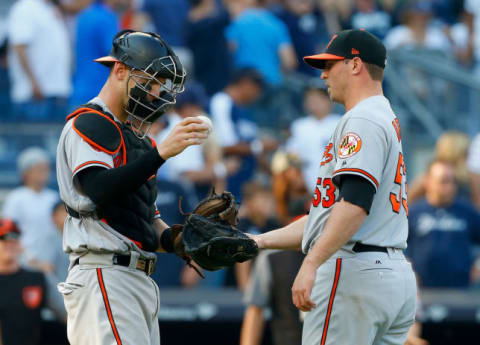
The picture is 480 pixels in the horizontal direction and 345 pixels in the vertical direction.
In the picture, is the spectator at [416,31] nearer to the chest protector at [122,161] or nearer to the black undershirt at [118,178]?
the chest protector at [122,161]

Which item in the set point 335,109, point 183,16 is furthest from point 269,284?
point 183,16

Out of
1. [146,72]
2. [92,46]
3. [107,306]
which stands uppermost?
[92,46]

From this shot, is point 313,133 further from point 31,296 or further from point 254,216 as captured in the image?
point 31,296

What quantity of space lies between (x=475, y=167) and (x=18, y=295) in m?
4.51

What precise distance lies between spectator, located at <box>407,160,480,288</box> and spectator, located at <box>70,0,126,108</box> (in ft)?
10.1

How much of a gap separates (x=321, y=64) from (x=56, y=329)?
13.9 feet

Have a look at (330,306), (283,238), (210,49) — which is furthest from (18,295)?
(210,49)

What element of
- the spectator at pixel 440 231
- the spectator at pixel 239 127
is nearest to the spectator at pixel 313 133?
the spectator at pixel 239 127

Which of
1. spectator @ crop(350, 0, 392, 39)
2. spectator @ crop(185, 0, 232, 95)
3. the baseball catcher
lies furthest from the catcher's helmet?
spectator @ crop(350, 0, 392, 39)

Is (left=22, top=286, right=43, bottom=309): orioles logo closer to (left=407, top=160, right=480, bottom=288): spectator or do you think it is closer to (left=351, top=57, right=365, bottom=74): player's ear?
(left=407, top=160, right=480, bottom=288): spectator

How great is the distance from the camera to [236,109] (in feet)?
29.0

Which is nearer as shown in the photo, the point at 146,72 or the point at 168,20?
the point at 146,72

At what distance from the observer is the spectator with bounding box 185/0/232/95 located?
941 cm

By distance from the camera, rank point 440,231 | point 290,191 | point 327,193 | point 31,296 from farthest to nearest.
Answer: point 440,231 < point 31,296 < point 290,191 < point 327,193
